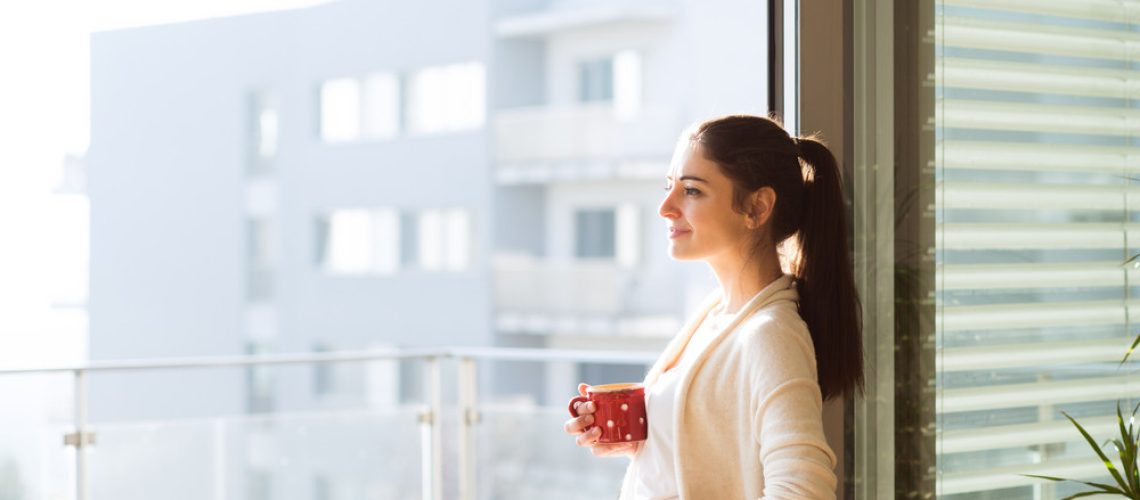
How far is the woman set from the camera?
1.48 m

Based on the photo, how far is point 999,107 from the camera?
5.71 ft

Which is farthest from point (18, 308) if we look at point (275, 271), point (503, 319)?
point (503, 319)

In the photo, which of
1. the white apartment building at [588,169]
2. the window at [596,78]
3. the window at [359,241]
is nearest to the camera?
the white apartment building at [588,169]

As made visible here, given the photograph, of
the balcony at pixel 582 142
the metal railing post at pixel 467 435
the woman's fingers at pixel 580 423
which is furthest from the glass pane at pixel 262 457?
the balcony at pixel 582 142

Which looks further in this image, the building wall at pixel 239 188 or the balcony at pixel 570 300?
the building wall at pixel 239 188

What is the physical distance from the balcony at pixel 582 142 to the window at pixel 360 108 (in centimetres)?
147

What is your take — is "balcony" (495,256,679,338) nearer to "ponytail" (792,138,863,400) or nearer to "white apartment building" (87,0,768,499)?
"white apartment building" (87,0,768,499)

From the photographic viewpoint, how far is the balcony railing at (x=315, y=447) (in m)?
3.54

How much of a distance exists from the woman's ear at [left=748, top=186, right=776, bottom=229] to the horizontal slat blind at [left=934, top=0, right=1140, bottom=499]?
33 cm

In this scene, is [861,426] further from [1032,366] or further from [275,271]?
[275,271]

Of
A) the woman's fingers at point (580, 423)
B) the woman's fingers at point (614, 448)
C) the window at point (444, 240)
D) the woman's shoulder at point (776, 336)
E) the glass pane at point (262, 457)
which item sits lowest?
the glass pane at point (262, 457)

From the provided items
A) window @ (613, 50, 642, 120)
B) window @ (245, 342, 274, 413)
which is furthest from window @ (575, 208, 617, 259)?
window @ (245, 342, 274, 413)

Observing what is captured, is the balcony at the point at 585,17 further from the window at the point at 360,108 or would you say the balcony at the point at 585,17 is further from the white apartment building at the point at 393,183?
the window at the point at 360,108

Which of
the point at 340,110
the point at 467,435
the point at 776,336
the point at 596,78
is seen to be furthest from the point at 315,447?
the point at 340,110
